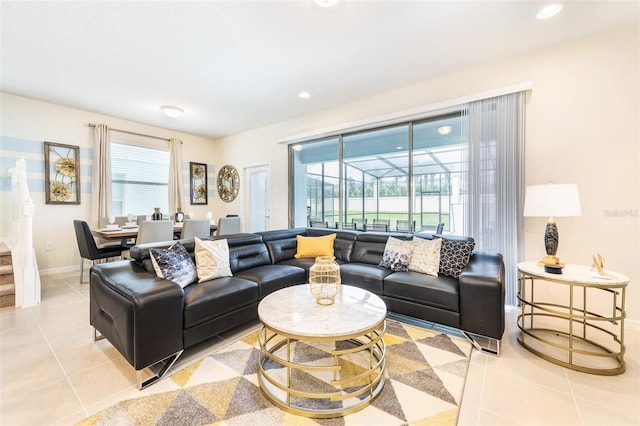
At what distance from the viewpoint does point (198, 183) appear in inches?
253

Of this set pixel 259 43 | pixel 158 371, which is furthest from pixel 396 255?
pixel 259 43

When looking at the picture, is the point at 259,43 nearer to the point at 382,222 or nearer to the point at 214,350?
the point at 214,350

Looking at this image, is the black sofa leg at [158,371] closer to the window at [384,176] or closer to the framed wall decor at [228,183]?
the window at [384,176]

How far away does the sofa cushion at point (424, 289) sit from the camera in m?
2.29

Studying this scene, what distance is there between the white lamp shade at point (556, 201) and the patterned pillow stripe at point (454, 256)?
2.09 ft

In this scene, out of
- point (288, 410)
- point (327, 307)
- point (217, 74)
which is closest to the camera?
point (288, 410)

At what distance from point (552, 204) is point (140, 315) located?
3.14m

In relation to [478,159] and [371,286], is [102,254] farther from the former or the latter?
[478,159]

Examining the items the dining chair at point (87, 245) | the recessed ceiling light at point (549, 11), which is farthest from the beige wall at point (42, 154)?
the recessed ceiling light at point (549, 11)

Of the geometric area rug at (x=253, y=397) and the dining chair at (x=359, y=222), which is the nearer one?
the geometric area rug at (x=253, y=397)

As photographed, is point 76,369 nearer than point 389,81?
Yes

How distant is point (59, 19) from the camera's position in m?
2.39

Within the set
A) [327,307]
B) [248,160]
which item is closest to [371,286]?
[327,307]

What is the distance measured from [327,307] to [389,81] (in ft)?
10.5
